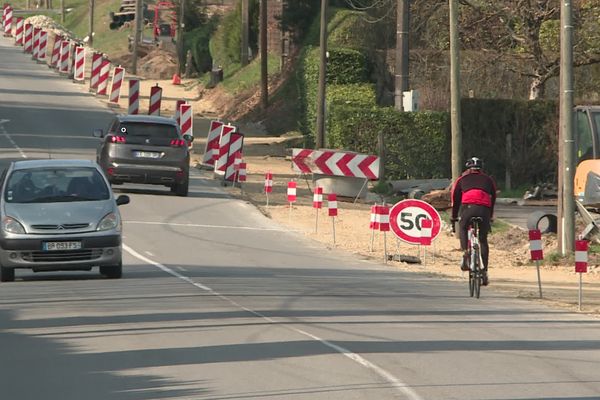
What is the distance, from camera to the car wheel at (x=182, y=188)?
3578 cm

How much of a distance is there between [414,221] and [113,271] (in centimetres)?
626

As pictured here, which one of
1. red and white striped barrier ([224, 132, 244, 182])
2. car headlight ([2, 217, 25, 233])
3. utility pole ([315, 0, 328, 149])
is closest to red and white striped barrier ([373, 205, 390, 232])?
car headlight ([2, 217, 25, 233])

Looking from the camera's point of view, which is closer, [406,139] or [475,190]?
[475,190]

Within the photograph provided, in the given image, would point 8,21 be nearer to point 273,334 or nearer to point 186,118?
point 186,118

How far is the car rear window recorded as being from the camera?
35.4m

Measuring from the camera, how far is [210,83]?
68000mm

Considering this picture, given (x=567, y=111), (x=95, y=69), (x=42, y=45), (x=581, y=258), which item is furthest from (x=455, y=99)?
(x=42, y=45)

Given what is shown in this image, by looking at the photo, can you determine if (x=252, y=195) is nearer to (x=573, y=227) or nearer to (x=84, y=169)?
(x=573, y=227)

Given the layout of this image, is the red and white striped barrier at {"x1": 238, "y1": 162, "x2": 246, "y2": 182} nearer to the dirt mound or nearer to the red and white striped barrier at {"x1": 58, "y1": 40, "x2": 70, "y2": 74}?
the red and white striped barrier at {"x1": 58, "y1": 40, "x2": 70, "y2": 74}

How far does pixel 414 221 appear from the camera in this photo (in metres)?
26.1

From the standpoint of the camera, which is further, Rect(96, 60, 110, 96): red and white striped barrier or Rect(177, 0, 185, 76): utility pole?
Rect(177, 0, 185, 76): utility pole

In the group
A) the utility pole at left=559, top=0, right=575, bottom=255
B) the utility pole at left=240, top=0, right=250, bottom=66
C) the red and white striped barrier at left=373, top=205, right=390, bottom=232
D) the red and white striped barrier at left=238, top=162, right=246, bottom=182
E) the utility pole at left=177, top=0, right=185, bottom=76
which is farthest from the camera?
the utility pole at left=177, top=0, right=185, bottom=76

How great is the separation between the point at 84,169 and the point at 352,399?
434 inches

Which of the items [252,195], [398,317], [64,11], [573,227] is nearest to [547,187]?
[252,195]
